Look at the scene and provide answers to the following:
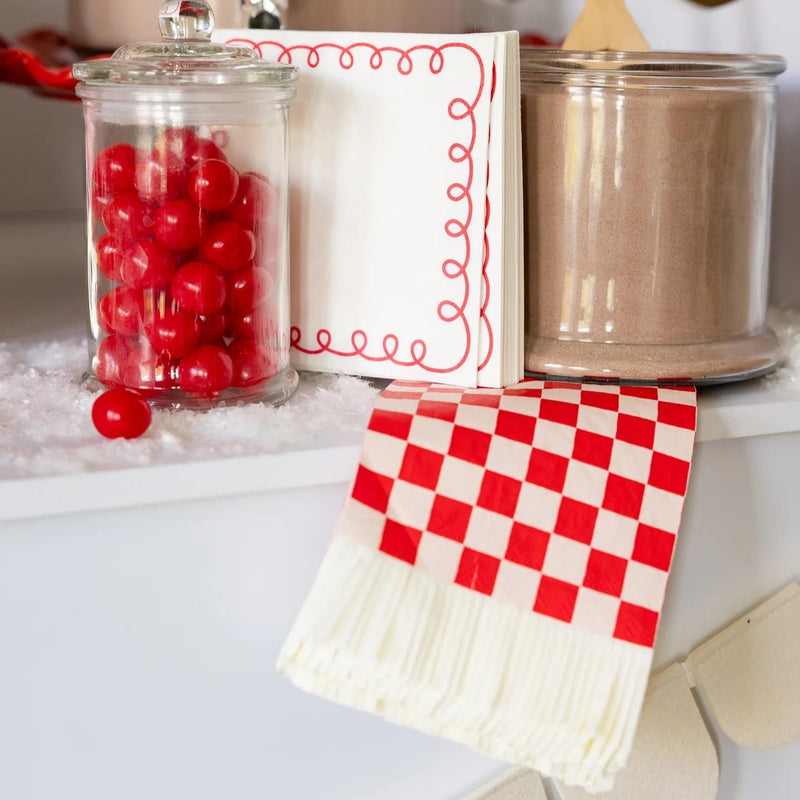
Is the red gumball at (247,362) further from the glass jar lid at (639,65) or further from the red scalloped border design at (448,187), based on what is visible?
the glass jar lid at (639,65)

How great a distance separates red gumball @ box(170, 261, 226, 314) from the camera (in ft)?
1.53

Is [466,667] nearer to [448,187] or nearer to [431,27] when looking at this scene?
[448,187]

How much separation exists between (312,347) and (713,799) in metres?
0.34

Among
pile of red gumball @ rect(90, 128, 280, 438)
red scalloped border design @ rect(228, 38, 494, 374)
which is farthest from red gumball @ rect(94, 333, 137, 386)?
red scalloped border design @ rect(228, 38, 494, 374)

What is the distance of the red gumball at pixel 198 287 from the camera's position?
0.47 m

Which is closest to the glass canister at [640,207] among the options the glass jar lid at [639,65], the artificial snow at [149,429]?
the glass jar lid at [639,65]

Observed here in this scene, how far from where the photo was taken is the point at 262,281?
499mm

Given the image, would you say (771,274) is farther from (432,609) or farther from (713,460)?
(432,609)

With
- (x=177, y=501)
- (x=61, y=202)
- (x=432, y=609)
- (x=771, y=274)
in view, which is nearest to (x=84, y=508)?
(x=177, y=501)

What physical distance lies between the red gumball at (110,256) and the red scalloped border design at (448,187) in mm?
125

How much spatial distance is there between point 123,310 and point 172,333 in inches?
1.2

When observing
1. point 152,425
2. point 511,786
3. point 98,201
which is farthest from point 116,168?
point 511,786

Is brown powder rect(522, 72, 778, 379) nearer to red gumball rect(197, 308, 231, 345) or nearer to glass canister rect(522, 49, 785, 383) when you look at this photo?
glass canister rect(522, 49, 785, 383)

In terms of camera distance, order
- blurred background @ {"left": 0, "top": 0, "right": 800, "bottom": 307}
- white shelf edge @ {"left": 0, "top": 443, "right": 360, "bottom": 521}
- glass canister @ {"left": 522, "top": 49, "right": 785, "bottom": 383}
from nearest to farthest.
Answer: white shelf edge @ {"left": 0, "top": 443, "right": 360, "bottom": 521} → glass canister @ {"left": 522, "top": 49, "right": 785, "bottom": 383} → blurred background @ {"left": 0, "top": 0, "right": 800, "bottom": 307}
